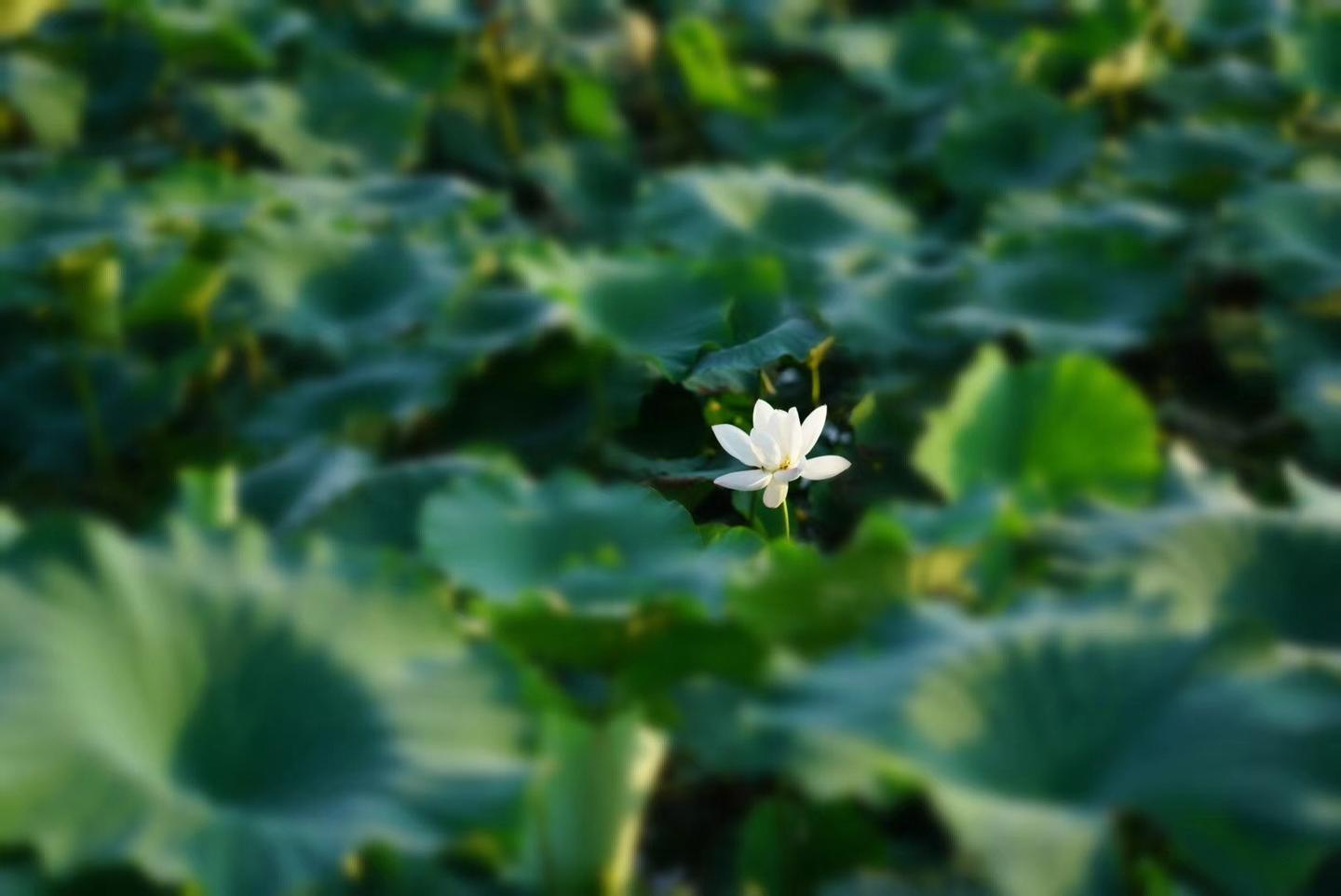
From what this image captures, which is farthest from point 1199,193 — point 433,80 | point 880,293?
point 433,80

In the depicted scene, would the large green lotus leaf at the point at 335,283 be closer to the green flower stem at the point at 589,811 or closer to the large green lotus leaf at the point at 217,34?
the large green lotus leaf at the point at 217,34

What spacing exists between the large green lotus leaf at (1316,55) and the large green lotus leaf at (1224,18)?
0.20m

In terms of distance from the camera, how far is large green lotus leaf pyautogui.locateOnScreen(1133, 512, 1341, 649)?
81cm

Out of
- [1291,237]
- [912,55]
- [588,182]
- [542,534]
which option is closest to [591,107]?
[588,182]

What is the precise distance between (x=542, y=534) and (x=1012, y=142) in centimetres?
146

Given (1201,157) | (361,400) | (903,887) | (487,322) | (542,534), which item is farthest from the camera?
(1201,157)

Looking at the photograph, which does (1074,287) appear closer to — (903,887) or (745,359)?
(903,887)

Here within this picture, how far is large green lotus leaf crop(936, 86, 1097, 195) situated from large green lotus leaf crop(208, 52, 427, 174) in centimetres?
79

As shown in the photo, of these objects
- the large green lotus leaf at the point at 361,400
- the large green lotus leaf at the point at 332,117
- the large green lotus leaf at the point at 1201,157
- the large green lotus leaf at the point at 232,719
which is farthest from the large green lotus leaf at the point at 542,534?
the large green lotus leaf at the point at 332,117

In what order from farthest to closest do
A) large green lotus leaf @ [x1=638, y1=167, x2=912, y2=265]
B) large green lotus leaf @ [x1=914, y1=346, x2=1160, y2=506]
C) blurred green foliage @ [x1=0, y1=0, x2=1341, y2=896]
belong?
large green lotus leaf @ [x1=638, y1=167, x2=912, y2=265] < large green lotus leaf @ [x1=914, y1=346, x2=1160, y2=506] < blurred green foliage @ [x1=0, y1=0, x2=1341, y2=896]

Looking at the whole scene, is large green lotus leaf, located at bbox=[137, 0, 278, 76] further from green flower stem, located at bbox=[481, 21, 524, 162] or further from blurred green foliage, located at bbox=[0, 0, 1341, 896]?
green flower stem, located at bbox=[481, 21, 524, 162]

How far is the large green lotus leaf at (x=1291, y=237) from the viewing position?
1750mm

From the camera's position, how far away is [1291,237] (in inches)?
71.6

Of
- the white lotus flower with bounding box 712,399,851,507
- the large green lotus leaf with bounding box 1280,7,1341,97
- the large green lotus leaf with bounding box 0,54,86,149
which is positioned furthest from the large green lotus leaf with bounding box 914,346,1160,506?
the large green lotus leaf with bounding box 0,54,86,149
